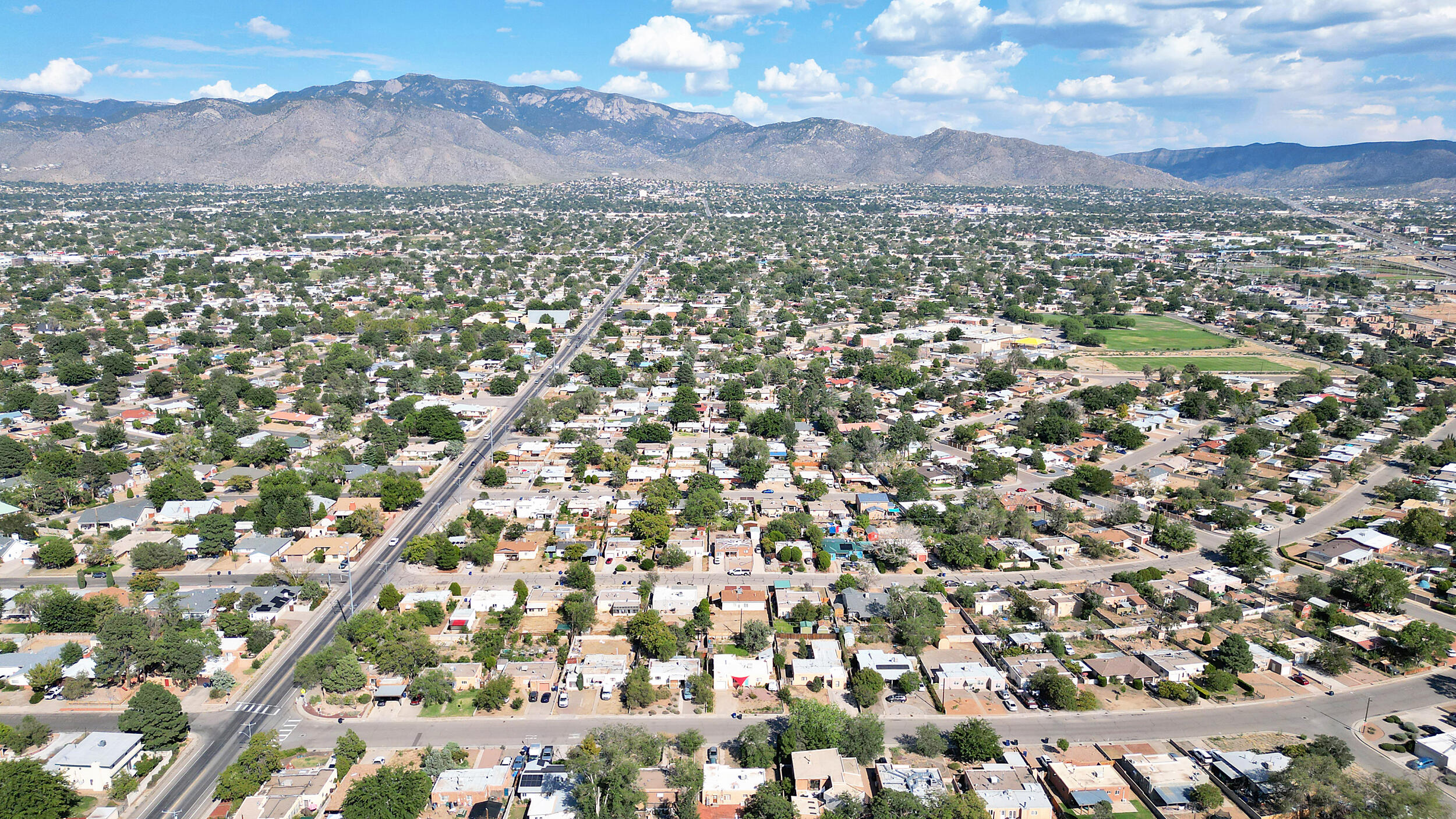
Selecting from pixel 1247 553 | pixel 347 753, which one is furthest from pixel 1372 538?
pixel 347 753

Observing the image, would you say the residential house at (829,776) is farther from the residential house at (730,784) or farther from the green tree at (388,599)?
the green tree at (388,599)

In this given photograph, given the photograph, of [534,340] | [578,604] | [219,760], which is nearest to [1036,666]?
[578,604]

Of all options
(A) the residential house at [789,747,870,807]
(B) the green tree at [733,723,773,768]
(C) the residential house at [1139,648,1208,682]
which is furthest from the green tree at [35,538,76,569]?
(C) the residential house at [1139,648,1208,682]

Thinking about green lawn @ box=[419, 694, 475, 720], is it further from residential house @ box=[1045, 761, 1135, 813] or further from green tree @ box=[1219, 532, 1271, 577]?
green tree @ box=[1219, 532, 1271, 577]

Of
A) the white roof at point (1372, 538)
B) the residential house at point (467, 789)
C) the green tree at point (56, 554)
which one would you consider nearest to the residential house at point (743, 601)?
the residential house at point (467, 789)

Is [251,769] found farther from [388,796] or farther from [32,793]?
[32,793]

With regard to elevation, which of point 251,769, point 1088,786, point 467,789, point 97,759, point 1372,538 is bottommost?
point 1088,786
